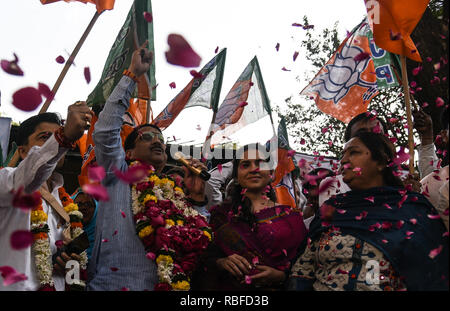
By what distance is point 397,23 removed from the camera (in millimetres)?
3939

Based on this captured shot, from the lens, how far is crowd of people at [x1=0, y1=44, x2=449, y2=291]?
8.43ft

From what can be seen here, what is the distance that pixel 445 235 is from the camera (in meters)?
2.46

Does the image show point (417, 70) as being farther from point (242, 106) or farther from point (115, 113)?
point (115, 113)

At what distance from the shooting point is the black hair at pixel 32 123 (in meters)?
3.12

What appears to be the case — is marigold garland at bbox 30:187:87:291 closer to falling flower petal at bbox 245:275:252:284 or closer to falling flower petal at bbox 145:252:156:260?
falling flower petal at bbox 145:252:156:260

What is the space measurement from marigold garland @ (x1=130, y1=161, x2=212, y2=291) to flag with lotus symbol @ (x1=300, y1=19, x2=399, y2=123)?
10.3 feet

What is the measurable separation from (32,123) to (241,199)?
1.68m

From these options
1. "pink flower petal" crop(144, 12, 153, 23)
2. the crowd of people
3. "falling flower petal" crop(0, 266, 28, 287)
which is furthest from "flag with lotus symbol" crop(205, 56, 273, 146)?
"falling flower petal" crop(0, 266, 28, 287)

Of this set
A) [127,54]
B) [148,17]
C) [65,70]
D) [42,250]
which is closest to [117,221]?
[42,250]

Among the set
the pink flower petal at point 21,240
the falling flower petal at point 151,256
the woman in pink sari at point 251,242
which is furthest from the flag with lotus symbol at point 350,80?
the pink flower petal at point 21,240

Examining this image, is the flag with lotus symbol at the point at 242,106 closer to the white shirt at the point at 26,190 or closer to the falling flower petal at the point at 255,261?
the falling flower petal at the point at 255,261

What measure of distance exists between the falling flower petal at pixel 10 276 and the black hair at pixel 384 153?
8.11ft

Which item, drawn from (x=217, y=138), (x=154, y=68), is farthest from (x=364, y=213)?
(x=217, y=138)
